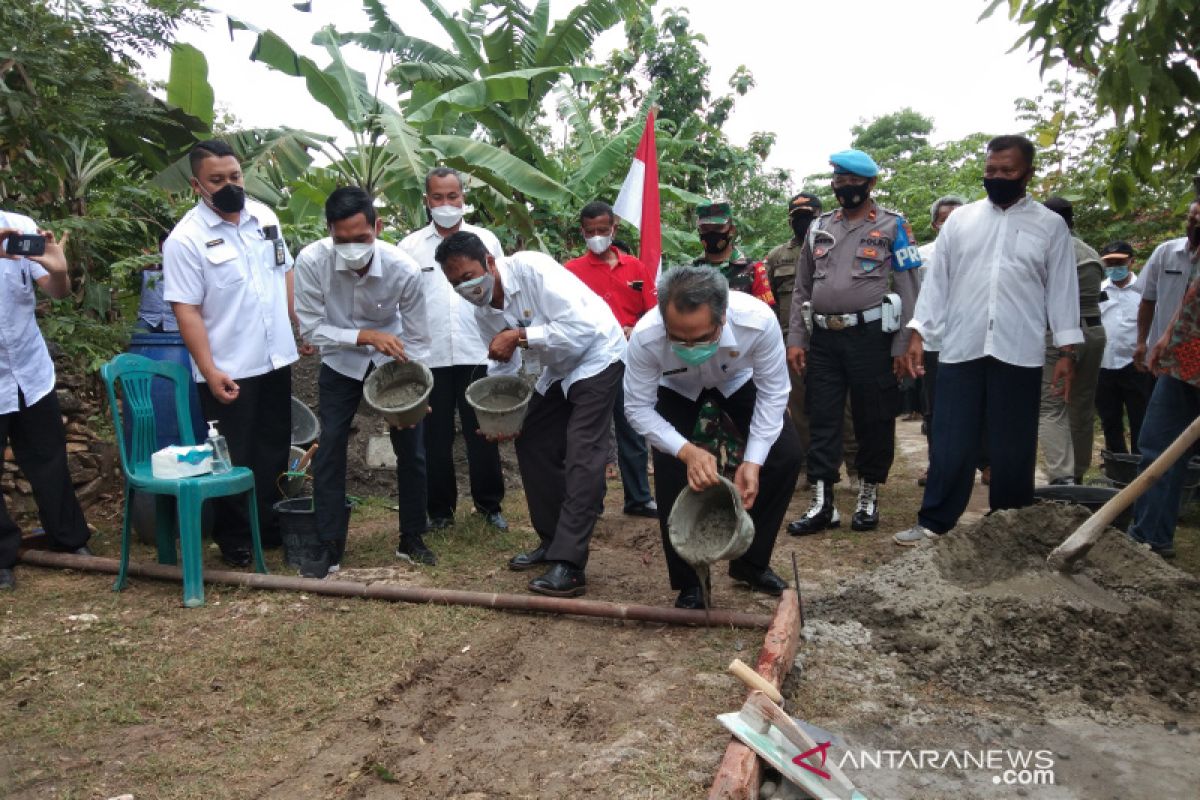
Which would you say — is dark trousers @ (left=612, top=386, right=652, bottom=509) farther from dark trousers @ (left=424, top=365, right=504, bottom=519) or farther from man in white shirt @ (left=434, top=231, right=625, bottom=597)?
man in white shirt @ (left=434, top=231, right=625, bottom=597)

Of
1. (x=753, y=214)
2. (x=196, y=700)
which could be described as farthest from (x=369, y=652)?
(x=753, y=214)

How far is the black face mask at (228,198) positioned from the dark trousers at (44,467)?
130 cm

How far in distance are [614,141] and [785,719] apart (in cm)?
843

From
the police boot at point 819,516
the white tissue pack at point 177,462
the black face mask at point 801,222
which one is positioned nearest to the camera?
the white tissue pack at point 177,462

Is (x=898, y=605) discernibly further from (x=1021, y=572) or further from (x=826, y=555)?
(x=826, y=555)

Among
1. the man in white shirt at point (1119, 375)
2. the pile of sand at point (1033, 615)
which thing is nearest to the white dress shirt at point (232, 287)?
the pile of sand at point (1033, 615)

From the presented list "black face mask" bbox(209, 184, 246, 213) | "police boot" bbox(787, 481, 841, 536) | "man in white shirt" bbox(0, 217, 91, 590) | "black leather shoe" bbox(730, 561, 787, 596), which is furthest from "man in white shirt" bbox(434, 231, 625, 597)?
"man in white shirt" bbox(0, 217, 91, 590)

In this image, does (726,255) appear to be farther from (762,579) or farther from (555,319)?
(762,579)

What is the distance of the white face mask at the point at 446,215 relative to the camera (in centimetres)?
538

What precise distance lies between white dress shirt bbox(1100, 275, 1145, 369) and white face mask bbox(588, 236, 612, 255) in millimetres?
3550

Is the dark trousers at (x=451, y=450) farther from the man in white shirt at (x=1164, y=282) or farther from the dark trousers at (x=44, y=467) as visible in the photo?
the man in white shirt at (x=1164, y=282)

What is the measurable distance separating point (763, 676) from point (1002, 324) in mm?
2385

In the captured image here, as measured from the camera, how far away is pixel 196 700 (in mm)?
3135

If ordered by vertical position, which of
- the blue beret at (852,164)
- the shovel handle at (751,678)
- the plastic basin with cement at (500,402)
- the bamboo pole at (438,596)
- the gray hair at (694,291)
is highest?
the blue beret at (852,164)
